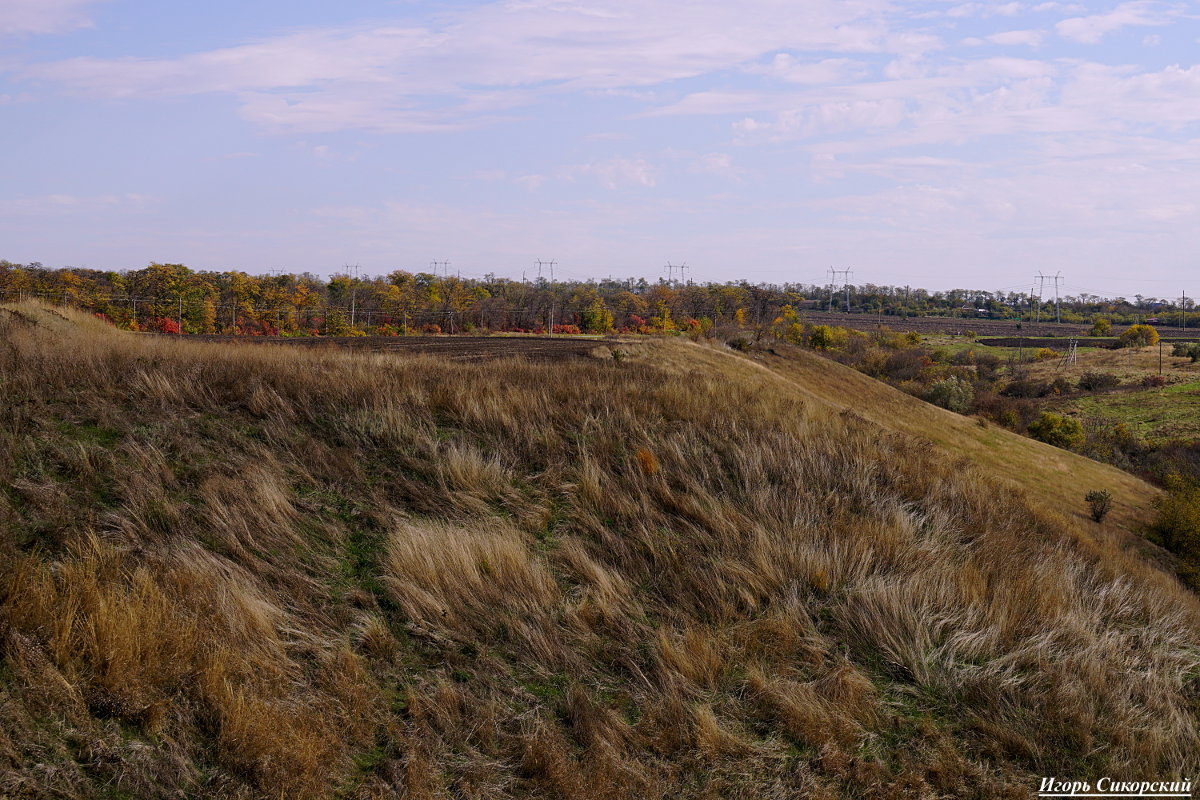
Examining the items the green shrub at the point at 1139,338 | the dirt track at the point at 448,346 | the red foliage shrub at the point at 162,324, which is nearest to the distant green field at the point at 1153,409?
the green shrub at the point at 1139,338

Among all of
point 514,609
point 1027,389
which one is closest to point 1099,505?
point 514,609

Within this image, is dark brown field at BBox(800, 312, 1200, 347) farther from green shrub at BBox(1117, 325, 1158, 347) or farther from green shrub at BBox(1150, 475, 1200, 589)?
green shrub at BBox(1150, 475, 1200, 589)

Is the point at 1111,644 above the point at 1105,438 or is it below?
above

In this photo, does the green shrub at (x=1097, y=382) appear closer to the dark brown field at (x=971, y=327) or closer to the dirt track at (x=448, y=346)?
the dark brown field at (x=971, y=327)

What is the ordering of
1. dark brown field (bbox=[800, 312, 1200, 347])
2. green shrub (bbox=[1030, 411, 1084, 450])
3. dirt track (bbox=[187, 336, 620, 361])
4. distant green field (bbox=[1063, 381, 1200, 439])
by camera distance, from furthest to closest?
dark brown field (bbox=[800, 312, 1200, 347]), distant green field (bbox=[1063, 381, 1200, 439]), green shrub (bbox=[1030, 411, 1084, 450]), dirt track (bbox=[187, 336, 620, 361])

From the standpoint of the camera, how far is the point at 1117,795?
435cm

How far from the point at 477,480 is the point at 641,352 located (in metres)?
13.6

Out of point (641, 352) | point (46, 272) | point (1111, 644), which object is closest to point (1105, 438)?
point (641, 352)

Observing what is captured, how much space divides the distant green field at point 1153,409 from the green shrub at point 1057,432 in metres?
11.8

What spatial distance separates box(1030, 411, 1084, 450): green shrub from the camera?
41.7 metres

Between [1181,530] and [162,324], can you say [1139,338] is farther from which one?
[162,324]

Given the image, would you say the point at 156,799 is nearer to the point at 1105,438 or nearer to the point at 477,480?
the point at 477,480

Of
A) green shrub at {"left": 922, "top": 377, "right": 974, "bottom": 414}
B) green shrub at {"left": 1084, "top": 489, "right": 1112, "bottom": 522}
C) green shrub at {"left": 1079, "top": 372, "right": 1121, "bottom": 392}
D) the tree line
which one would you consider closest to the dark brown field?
the tree line

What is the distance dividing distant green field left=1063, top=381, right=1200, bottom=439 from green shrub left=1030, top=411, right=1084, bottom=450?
1181 cm
